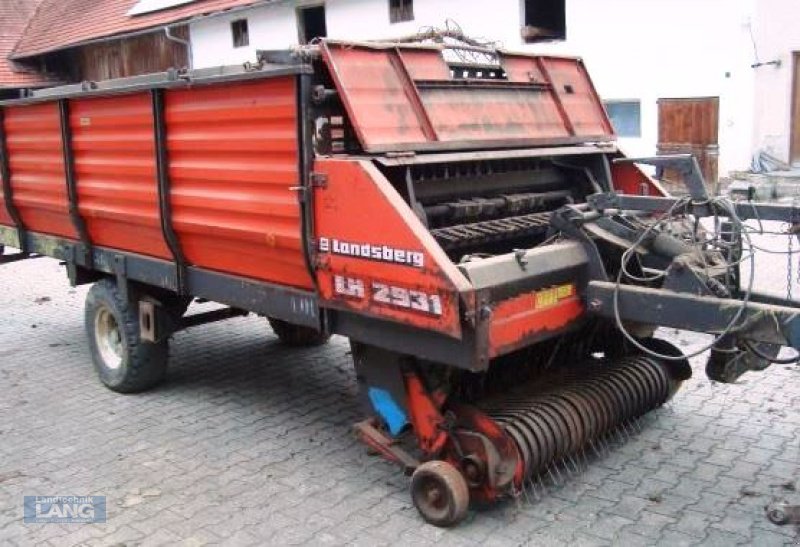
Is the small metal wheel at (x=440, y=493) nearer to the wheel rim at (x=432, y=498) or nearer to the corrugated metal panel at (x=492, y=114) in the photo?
the wheel rim at (x=432, y=498)

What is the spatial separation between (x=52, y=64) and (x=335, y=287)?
24927 millimetres

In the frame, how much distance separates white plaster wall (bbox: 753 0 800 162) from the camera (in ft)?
42.9

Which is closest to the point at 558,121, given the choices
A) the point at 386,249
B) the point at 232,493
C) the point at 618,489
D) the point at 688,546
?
the point at 386,249

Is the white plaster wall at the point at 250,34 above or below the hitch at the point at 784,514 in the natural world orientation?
above

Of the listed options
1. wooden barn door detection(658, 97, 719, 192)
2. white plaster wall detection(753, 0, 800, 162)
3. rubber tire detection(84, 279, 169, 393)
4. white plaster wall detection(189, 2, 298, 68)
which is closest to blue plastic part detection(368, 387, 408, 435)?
rubber tire detection(84, 279, 169, 393)

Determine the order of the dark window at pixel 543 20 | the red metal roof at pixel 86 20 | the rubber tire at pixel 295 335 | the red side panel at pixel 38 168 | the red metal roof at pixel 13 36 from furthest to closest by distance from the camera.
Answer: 1. the red metal roof at pixel 13 36
2. the red metal roof at pixel 86 20
3. the dark window at pixel 543 20
4. the rubber tire at pixel 295 335
5. the red side panel at pixel 38 168

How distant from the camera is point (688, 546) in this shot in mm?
3420

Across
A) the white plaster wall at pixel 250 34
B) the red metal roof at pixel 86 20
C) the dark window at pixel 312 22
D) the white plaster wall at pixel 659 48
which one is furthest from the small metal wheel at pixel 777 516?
the red metal roof at pixel 86 20

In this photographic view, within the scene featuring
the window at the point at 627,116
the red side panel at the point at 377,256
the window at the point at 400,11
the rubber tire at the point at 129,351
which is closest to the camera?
the red side panel at the point at 377,256

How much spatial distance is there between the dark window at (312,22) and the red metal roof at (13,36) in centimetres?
1033

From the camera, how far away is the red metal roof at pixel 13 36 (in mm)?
24641

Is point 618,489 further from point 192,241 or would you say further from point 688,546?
point 192,241
